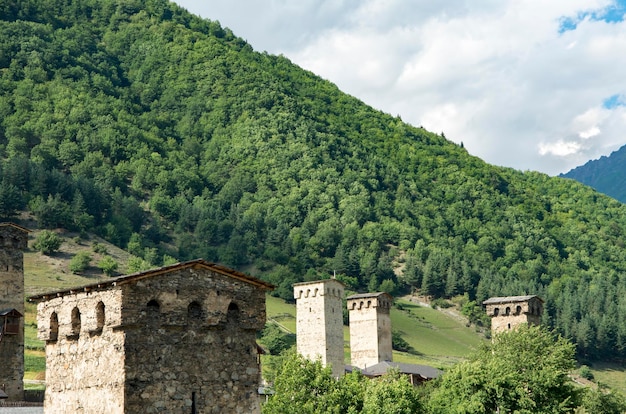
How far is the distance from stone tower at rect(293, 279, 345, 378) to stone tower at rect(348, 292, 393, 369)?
43.9ft

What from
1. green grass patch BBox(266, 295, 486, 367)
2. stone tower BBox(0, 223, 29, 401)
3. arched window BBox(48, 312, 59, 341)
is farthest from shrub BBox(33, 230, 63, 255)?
arched window BBox(48, 312, 59, 341)

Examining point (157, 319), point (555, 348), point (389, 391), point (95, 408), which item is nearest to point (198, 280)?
point (157, 319)

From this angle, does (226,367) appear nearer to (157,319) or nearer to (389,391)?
(157,319)

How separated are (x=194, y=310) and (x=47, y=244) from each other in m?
146

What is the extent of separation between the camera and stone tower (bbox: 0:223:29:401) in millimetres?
58656

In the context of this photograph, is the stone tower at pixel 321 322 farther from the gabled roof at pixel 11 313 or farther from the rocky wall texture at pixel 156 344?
the rocky wall texture at pixel 156 344

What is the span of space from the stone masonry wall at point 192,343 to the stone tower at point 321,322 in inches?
2815

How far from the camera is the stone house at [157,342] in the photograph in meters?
24.9

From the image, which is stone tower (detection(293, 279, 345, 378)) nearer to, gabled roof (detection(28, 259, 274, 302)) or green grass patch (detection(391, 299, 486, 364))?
green grass patch (detection(391, 299, 486, 364))

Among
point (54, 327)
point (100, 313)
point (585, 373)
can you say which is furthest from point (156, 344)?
point (585, 373)

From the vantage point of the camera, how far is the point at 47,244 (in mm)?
166375

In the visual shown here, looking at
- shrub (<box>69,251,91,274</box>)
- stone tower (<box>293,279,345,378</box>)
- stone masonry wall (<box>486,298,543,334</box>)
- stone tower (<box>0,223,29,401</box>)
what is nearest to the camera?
stone tower (<box>0,223,29,401</box>)

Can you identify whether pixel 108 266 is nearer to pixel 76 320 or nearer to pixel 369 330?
pixel 369 330

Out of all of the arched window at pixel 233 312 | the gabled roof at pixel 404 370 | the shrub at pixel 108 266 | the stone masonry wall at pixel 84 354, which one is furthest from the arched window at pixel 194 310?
the shrub at pixel 108 266
